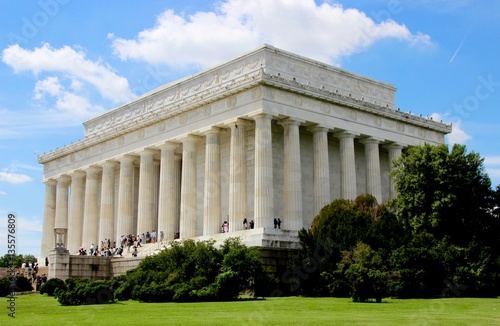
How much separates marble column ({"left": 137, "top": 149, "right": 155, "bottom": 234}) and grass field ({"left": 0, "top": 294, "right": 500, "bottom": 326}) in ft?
115

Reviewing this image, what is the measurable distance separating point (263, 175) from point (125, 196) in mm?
22444

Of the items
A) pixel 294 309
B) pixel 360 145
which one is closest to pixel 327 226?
pixel 294 309

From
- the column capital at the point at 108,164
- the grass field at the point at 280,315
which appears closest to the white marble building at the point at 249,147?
the column capital at the point at 108,164

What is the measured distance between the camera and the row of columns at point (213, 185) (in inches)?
2247

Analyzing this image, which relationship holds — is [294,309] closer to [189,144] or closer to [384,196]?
[189,144]

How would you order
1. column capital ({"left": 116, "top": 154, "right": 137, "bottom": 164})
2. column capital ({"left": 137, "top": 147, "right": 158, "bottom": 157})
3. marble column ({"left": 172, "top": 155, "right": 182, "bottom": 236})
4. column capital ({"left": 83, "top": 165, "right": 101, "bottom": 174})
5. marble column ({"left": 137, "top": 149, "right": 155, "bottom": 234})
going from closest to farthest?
marble column ({"left": 137, "top": 149, "right": 155, "bottom": 234}), column capital ({"left": 137, "top": 147, "right": 158, "bottom": 157}), marble column ({"left": 172, "top": 155, "right": 182, "bottom": 236}), column capital ({"left": 116, "top": 154, "right": 137, "bottom": 164}), column capital ({"left": 83, "top": 165, "right": 101, "bottom": 174})

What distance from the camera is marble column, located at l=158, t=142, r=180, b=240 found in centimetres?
6550

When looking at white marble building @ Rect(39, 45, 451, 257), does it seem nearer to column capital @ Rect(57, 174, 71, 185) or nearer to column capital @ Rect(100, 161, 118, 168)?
column capital @ Rect(100, 161, 118, 168)

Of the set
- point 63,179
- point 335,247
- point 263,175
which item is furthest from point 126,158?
point 335,247

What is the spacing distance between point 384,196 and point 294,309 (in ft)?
142

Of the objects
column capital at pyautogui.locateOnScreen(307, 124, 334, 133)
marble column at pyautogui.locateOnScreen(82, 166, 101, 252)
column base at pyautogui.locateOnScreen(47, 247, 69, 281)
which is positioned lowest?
column base at pyautogui.locateOnScreen(47, 247, 69, 281)

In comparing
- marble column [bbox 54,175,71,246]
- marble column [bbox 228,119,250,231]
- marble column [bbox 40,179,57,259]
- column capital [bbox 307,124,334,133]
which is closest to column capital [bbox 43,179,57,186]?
marble column [bbox 40,179,57,259]

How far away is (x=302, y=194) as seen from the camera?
6319 centimetres

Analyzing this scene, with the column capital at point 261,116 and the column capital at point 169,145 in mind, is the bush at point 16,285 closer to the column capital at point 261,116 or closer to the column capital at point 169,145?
the column capital at point 169,145
